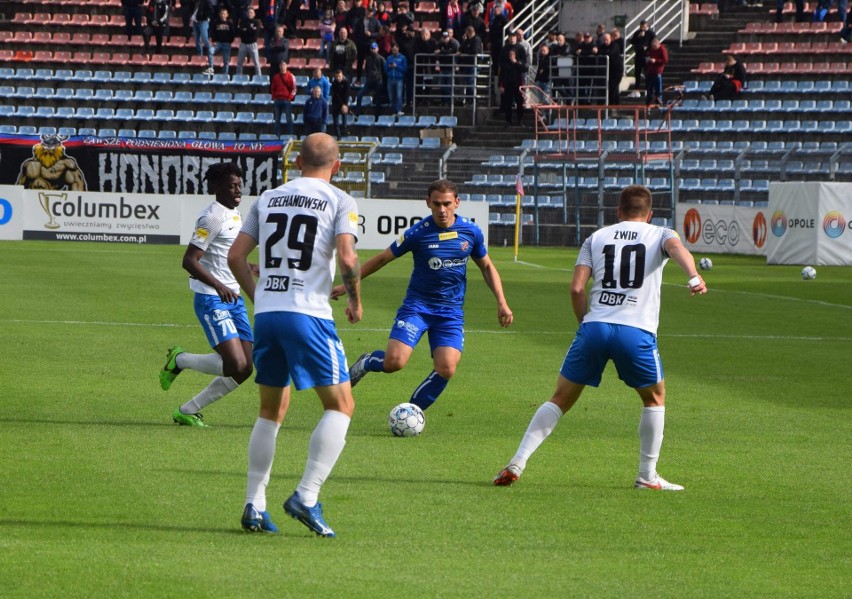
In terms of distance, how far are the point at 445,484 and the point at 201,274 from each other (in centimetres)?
283

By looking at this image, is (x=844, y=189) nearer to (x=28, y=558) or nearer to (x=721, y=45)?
(x=721, y=45)

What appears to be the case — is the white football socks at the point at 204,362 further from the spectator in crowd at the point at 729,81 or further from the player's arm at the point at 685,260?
the spectator in crowd at the point at 729,81

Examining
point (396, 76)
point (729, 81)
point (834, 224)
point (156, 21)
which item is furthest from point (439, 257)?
point (156, 21)

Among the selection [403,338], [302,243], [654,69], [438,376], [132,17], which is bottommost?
[438,376]

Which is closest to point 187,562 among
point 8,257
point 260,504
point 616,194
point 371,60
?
point 260,504

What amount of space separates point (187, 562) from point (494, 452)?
3722mm

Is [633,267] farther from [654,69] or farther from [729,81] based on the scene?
[729,81]

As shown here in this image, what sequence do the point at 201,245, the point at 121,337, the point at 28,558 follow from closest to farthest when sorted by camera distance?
the point at 28,558, the point at 201,245, the point at 121,337

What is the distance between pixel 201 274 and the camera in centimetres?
1023

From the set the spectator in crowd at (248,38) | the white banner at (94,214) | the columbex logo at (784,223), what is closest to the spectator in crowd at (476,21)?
the spectator in crowd at (248,38)

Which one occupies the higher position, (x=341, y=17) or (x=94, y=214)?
(x=341, y=17)

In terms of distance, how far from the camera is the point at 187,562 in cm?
621

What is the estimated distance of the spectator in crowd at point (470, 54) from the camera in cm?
4134

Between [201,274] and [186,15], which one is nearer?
[201,274]
